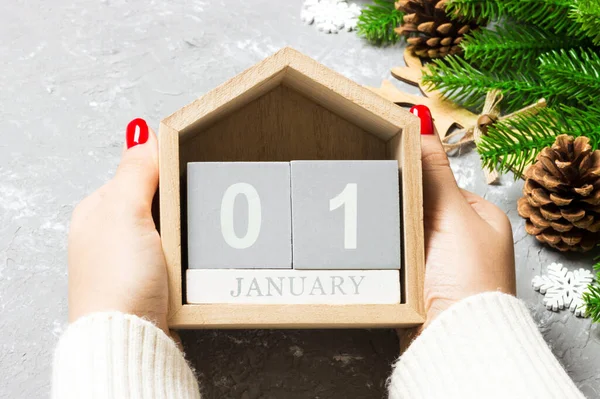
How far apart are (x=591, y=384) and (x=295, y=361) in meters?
0.39

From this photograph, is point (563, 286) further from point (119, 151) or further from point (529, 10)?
point (119, 151)

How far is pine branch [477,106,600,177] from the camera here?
2.84 ft

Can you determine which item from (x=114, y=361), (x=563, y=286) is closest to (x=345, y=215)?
(x=114, y=361)

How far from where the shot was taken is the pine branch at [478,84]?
3.12 feet

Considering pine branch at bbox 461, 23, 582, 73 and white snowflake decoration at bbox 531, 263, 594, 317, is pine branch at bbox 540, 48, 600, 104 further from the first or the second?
white snowflake decoration at bbox 531, 263, 594, 317

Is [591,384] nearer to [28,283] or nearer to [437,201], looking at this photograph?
[437,201]

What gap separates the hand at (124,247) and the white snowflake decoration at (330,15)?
361mm

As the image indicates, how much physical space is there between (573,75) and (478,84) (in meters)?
0.12

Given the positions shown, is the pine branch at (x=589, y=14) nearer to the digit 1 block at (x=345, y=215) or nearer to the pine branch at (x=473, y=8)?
the pine branch at (x=473, y=8)

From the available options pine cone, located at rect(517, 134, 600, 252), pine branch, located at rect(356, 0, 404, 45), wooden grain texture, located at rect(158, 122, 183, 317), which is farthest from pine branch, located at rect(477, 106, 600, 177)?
wooden grain texture, located at rect(158, 122, 183, 317)

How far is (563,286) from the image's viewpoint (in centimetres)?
96

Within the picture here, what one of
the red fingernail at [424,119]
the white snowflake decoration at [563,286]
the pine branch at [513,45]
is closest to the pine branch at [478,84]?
the pine branch at [513,45]

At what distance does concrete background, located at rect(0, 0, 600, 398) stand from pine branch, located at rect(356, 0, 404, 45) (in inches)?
0.8

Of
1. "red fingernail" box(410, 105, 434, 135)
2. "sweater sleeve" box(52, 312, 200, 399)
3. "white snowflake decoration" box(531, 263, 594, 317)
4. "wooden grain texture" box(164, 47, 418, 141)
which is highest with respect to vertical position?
"wooden grain texture" box(164, 47, 418, 141)
